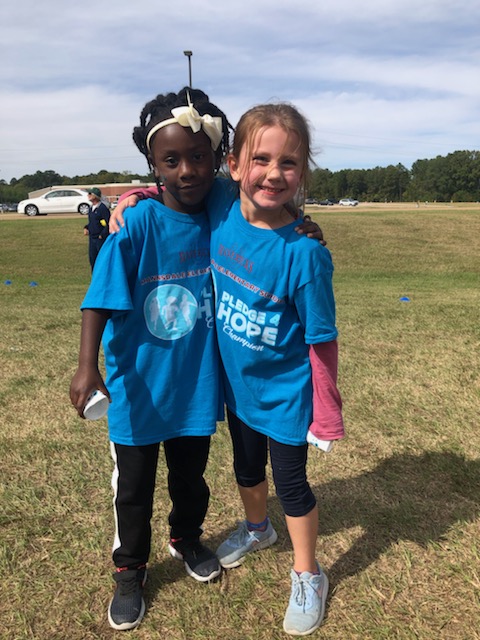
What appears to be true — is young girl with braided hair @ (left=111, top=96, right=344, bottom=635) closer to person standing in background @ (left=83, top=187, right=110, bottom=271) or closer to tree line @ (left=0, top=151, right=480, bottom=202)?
person standing in background @ (left=83, top=187, right=110, bottom=271)

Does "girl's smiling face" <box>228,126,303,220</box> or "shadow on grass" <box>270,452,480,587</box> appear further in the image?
"shadow on grass" <box>270,452,480,587</box>

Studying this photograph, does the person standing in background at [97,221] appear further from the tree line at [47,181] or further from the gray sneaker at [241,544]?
the tree line at [47,181]

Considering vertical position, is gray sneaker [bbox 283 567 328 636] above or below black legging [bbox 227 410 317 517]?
below

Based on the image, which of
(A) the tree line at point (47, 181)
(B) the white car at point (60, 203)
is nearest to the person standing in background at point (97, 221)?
(B) the white car at point (60, 203)

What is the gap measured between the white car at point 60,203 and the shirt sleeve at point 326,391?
955 inches

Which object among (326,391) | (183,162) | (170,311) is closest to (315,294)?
(326,391)

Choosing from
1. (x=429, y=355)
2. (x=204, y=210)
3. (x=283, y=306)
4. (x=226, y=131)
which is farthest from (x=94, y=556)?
A: (x=429, y=355)

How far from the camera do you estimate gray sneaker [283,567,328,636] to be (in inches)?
72.1

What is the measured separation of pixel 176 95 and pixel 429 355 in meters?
3.42

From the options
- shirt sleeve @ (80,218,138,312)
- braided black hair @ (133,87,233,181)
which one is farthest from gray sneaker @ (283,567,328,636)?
braided black hair @ (133,87,233,181)

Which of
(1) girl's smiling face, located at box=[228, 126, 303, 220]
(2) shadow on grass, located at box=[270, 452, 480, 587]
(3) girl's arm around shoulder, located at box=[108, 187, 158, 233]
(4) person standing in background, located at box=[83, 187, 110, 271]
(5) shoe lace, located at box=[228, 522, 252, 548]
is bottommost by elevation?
(2) shadow on grass, located at box=[270, 452, 480, 587]

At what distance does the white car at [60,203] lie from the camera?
2439cm

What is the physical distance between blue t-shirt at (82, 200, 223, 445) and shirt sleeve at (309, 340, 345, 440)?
14.8 inches

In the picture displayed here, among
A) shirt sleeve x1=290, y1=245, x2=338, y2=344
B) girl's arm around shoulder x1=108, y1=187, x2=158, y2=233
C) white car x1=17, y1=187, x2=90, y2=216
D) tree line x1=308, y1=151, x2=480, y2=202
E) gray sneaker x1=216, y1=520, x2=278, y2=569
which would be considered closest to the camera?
shirt sleeve x1=290, y1=245, x2=338, y2=344
